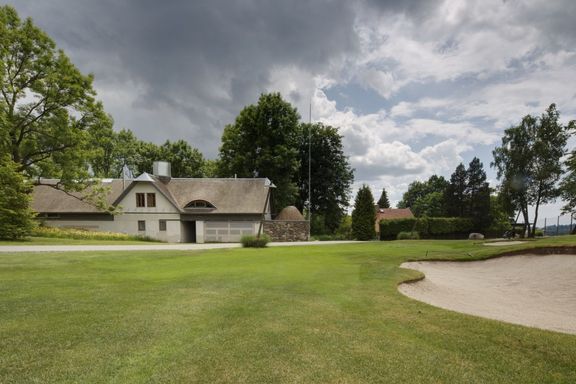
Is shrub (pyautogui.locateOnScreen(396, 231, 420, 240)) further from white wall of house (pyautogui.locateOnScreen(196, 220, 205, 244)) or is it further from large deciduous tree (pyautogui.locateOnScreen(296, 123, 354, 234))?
white wall of house (pyautogui.locateOnScreen(196, 220, 205, 244))

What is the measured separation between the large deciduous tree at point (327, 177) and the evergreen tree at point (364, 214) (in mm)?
12166

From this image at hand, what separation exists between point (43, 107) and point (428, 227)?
4313 centimetres

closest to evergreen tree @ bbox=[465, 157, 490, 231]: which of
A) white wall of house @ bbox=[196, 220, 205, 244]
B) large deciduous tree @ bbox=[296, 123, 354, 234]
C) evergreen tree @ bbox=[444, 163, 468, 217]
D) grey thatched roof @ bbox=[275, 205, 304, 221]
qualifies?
evergreen tree @ bbox=[444, 163, 468, 217]

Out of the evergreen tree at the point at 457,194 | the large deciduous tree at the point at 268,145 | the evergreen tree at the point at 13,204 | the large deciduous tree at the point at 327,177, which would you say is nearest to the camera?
the evergreen tree at the point at 13,204

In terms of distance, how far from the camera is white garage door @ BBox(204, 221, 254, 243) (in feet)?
116

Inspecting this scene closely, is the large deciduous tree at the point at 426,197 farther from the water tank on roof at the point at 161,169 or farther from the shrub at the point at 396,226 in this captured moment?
the water tank on roof at the point at 161,169

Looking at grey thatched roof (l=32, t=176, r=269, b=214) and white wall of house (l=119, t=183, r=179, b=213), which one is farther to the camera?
white wall of house (l=119, t=183, r=179, b=213)

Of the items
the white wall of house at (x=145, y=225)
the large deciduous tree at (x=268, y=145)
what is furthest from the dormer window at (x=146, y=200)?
the large deciduous tree at (x=268, y=145)

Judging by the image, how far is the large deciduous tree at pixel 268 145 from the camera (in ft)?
143

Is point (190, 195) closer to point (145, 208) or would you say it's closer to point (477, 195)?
point (145, 208)

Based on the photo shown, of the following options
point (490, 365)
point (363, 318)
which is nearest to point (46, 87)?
point (363, 318)

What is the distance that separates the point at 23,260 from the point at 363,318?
13966 mm

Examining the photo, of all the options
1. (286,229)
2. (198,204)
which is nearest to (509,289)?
(286,229)

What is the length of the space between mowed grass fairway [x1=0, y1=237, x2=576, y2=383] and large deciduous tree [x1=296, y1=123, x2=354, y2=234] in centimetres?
4031
